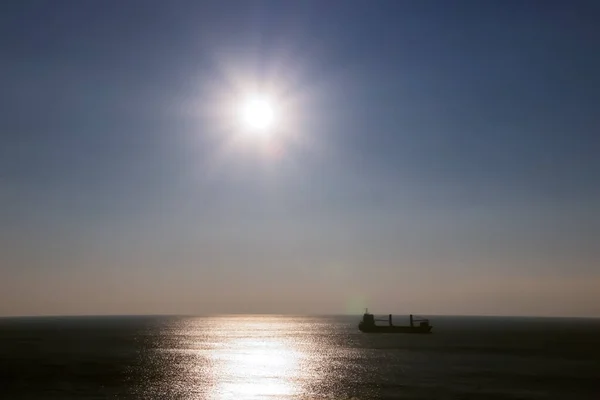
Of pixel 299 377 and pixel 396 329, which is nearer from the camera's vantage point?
pixel 299 377

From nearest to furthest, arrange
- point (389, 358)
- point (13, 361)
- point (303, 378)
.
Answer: point (303, 378) < point (13, 361) < point (389, 358)

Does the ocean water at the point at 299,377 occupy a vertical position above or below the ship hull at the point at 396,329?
below

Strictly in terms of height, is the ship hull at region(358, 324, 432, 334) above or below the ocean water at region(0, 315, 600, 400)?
above

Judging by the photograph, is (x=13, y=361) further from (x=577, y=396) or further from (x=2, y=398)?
(x=577, y=396)

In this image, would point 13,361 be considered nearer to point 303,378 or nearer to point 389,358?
point 303,378

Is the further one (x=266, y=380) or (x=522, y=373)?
(x=522, y=373)

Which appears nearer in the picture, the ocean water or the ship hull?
the ocean water

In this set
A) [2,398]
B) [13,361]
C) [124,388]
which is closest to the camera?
[2,398]

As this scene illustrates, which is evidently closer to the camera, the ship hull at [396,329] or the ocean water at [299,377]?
the ocean water at [299,377]

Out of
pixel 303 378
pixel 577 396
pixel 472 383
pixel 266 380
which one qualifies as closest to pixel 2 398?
pixel 266 380

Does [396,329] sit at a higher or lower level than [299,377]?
higher
